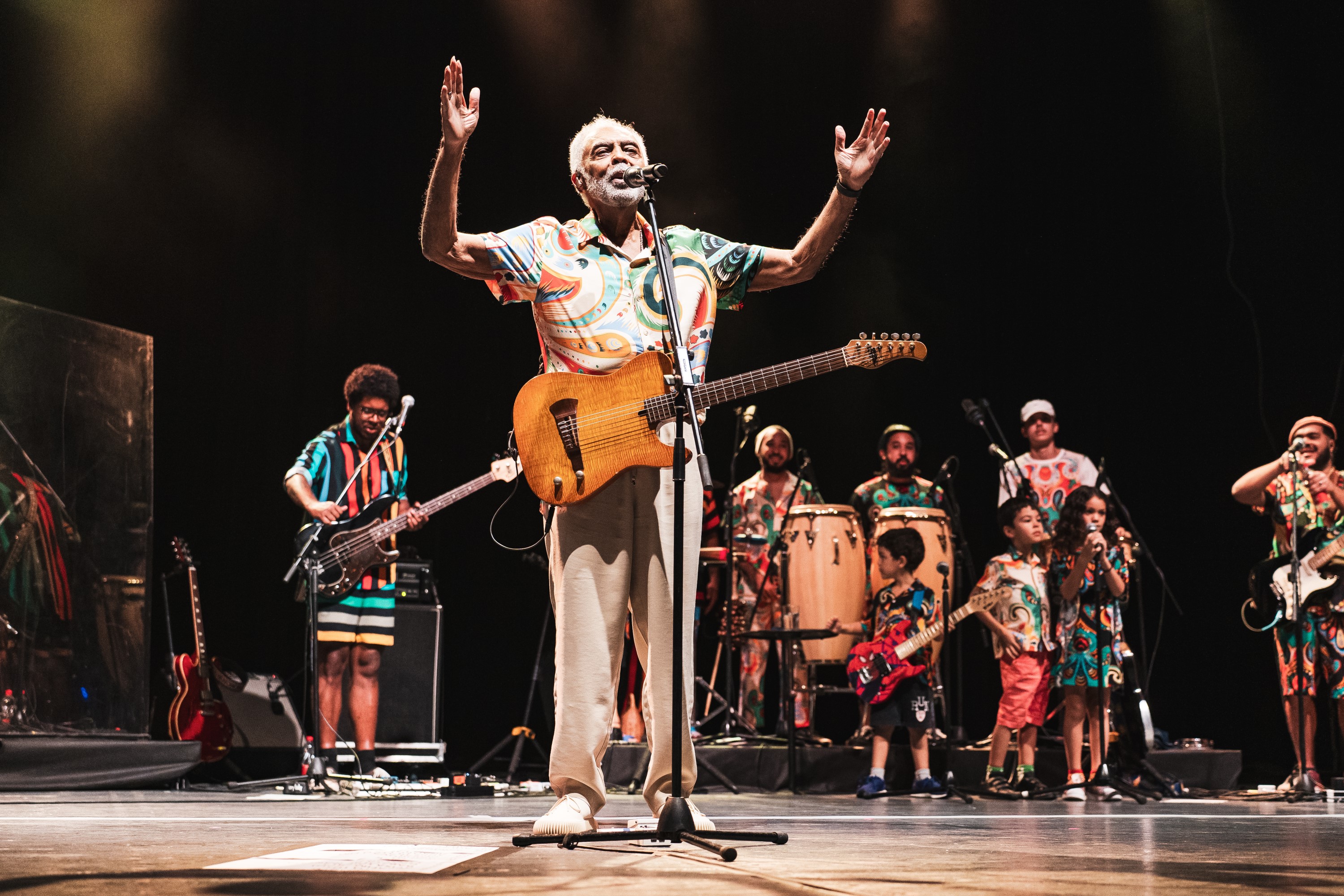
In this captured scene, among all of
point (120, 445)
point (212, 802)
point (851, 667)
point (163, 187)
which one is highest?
point (163, 187)

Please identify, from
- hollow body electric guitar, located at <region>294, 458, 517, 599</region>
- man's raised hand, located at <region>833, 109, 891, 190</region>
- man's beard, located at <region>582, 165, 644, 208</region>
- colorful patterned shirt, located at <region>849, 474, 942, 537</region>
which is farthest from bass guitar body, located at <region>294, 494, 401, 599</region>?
man's raised hand, located at <region>833, 109, 891, 190</region>

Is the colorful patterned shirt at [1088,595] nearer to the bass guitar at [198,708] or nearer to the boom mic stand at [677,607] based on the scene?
the boom mic stand at [677,607]

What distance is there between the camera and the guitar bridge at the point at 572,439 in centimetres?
338

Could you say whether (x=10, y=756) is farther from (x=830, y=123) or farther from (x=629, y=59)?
(x=830, y=123)

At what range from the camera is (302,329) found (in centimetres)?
819

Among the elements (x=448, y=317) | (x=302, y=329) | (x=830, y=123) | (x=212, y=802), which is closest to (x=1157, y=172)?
(x=830, y=123)

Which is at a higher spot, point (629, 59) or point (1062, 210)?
point (629, 59)

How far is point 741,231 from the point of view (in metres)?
8.80

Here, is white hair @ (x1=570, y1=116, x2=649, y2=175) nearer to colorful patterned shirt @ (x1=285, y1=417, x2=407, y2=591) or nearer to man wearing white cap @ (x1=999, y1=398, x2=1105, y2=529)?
colorful patterned shirt @ (x1=285, y1=417, x2=407, y2=591)

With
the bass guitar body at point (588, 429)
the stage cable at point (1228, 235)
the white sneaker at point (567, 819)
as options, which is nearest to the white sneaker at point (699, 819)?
the white sneaker at point (567, 819)

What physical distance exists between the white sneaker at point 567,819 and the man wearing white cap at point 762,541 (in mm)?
4439

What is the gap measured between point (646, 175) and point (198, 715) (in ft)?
16.7

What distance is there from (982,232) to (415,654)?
4.49 m

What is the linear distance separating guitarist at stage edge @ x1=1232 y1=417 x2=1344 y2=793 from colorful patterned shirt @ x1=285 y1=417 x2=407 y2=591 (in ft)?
14.2
